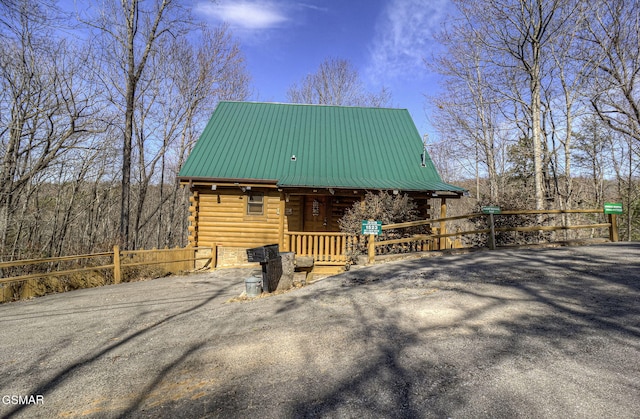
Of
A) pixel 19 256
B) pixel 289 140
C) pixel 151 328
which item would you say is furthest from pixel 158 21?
pixel 151 328

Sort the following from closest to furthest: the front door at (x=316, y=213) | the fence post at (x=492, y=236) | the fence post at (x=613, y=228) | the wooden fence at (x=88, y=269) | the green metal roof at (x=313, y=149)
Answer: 1. the wooden fence at (x=88, y=269)
2. the fence post at (x=492, y=236)
3. the fence post at (x=613, y=228)
4. the green metal roof at (x=313, y=149)
5. the front door at (x=316, y=213)

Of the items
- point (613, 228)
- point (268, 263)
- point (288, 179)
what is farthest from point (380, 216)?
point (613, 228)

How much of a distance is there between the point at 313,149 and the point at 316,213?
3.35 m

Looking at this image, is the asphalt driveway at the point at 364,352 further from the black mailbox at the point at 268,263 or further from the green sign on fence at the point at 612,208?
the green sign on fence at the point at 612,208

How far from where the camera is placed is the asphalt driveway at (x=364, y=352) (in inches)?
116

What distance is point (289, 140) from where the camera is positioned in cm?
1636

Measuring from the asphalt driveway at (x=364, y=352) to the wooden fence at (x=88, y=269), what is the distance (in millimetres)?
1979

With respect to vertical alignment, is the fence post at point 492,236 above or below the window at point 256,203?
below

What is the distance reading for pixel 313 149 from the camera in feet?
52.2

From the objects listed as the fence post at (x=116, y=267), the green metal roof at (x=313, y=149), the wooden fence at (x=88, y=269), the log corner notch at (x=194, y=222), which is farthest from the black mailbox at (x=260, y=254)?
the log corner notch at (x=194, y=222)

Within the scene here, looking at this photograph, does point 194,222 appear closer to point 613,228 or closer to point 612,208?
point 612,208

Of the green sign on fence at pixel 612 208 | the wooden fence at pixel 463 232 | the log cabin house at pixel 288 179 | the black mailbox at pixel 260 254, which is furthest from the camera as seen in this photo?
the log cabin house at pixel 288 179
